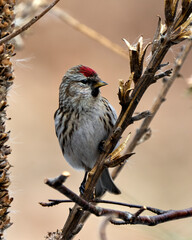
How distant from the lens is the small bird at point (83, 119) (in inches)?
113

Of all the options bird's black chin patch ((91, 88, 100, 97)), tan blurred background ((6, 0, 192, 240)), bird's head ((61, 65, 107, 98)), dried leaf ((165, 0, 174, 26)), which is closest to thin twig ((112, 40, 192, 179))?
bird's head ((61, 65, 107, 98))

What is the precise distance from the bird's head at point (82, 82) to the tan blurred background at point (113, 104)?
327 centimetres

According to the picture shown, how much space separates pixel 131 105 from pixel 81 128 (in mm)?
1465

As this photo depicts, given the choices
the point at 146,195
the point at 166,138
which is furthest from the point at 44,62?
the point at 146,195

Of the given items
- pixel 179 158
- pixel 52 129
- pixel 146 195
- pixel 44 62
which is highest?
pixel 44 62

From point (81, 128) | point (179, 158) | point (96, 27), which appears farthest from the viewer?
point (96, 27)

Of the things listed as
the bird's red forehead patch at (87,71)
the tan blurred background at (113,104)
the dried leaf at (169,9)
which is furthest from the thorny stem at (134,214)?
the tan blurred background at (113,104)

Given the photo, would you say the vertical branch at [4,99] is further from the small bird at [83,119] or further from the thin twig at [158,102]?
→ the small bird at [83,119]

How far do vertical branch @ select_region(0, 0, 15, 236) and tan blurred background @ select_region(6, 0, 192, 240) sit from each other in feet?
15.3

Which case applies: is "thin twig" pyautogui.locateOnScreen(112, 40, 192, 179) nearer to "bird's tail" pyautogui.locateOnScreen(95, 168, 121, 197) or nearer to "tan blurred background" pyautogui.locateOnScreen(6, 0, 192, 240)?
"bird's tail" pyautogui.locateOnScreen(95, 168, 121, 197)

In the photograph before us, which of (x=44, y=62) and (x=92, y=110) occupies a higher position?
(x=44, y=62)

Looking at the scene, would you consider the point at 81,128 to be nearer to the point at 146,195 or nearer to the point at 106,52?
the point at 146,195

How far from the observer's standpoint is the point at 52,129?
8.55 metres

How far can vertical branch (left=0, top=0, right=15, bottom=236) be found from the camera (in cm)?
148
